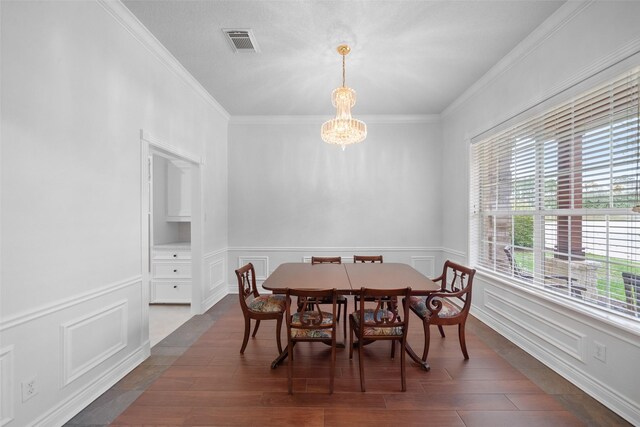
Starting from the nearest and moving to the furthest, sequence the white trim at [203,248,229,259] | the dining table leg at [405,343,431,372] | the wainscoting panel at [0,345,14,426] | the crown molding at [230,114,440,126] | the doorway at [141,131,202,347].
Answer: the wainscoting panel at [0,345,14,426] → the dining table leg at [405,343,431,372] → the doorway at [141,131,202,347] → the white trim at [203,248,229,259] → the crown molding at [230,114,440,126]

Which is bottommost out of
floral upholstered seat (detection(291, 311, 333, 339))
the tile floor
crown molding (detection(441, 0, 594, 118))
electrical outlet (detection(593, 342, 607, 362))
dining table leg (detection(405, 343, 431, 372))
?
the tile floor

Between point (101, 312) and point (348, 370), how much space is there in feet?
6.67

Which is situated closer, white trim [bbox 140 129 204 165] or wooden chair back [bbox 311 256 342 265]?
white trim [bbox 140 129 204 165]

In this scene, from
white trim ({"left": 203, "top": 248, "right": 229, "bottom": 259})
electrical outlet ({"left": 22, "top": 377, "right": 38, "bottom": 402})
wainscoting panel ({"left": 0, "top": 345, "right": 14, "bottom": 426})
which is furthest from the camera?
white trim ({"left": 203, "top": 248, "right": 229, "bottom": 259})

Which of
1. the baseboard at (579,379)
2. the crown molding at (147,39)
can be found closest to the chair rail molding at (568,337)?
the baseboard at (579,379)

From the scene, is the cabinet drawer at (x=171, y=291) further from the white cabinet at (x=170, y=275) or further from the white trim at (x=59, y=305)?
the white trim at (x=59, y=305)

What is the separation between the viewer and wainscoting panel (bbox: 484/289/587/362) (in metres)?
2.31

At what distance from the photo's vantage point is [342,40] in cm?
275

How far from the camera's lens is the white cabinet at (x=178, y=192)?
15.5 feet

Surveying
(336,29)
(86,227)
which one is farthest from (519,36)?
(86,227)

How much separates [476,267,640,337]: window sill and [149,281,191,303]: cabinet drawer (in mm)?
4110

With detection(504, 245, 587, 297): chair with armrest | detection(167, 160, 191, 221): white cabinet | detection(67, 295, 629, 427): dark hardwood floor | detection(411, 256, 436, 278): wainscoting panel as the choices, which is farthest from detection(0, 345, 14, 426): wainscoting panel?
detection(411, 256, 436, 278): wainscoting panel

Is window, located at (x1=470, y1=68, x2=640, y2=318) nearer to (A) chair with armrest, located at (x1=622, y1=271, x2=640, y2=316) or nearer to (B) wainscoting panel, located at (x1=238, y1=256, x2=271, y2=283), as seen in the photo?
(A) chair with armrest, located at (x1=622, y1=271, x2=640, y2=316)

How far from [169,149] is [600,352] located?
4150 mm
